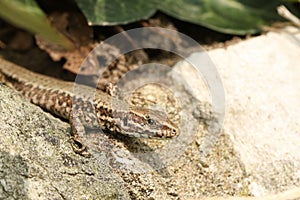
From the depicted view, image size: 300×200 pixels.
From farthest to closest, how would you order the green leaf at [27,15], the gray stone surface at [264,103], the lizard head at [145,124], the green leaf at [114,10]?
the green leaf at [114,10]
the green leaf at [27,15]
the gray stone surface at [264,103]
the lizard head at [145,124]

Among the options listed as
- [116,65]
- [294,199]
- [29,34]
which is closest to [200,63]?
[116,65]

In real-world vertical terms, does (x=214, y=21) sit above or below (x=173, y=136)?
above

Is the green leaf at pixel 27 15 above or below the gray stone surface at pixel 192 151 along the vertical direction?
above

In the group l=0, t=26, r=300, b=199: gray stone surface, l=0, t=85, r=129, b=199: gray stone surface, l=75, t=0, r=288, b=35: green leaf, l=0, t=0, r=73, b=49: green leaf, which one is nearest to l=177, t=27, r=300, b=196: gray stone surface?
l=0, t=26, r=300, b=199: gray stone surface

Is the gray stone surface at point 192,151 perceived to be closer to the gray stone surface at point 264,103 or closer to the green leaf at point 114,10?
the gray stone surface at point 264,103

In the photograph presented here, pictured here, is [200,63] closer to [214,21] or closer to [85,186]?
[214,21]

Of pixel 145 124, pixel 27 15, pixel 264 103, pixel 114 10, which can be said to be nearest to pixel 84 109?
pixel 145 124

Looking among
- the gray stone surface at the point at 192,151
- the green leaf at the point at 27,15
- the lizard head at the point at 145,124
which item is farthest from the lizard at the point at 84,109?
the green leaf at the point at 27,15
